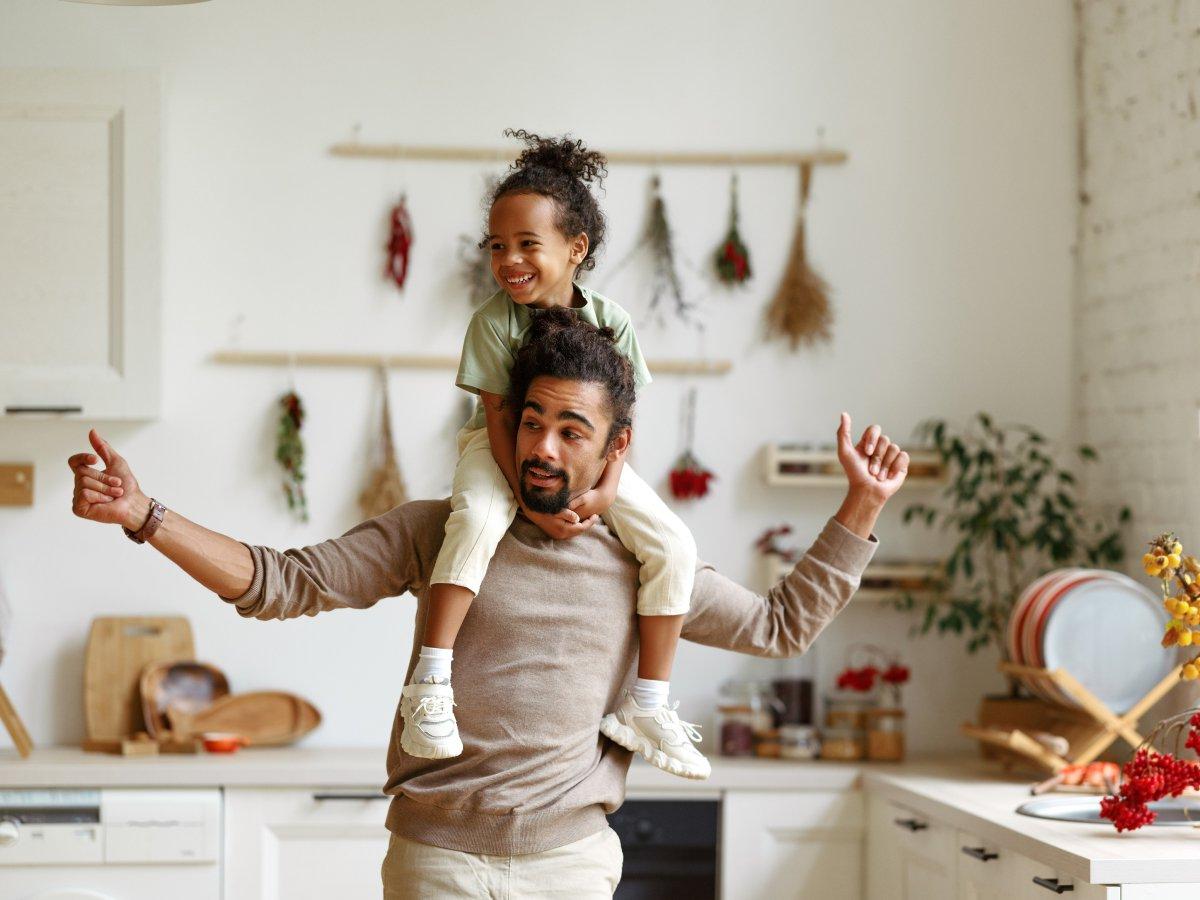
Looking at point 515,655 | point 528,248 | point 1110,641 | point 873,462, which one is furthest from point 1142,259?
point 515,655

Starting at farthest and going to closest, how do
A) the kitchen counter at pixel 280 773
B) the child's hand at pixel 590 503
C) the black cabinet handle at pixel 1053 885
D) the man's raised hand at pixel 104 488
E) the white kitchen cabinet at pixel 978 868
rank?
the kitchen counter at pixel 280 773 → the white kitchen cabinet at pixel 978 868 → the black cabinet handle at pixel 1053 885 → the child's hand at pixel 590 503 → the man's raised hand at pixel 104 488

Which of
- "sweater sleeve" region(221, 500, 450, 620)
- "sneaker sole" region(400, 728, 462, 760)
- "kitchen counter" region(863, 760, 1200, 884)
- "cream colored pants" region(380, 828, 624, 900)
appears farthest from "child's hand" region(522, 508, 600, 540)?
"kitchen counter" region(863, 760, 1200, 884)

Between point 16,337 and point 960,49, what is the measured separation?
2.59 m

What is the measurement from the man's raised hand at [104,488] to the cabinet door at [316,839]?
1.72 meters

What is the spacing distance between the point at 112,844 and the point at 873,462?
2.10 metres

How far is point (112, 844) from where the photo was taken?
3164mm

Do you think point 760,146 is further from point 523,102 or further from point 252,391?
point 252,391

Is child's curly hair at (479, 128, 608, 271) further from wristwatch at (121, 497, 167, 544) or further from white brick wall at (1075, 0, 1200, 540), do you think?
white brick wall at (1075, 0, 1200, 540)

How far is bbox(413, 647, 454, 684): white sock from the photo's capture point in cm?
178

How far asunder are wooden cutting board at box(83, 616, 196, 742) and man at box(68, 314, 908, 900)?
189 centimetres

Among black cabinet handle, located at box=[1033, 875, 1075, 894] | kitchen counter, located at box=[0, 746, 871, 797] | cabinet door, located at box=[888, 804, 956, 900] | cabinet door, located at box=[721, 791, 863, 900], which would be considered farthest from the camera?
cabinet door, located at box=[721, 791, 863, 900]

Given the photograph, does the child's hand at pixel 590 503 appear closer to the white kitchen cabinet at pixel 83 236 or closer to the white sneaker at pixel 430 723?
the white sneaker at pixel 430 723

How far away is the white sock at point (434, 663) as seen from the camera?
1781 millimetres

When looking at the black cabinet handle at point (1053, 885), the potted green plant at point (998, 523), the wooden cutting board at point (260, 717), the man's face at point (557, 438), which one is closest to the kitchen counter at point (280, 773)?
the wooden cutting board at point (260, 717)
